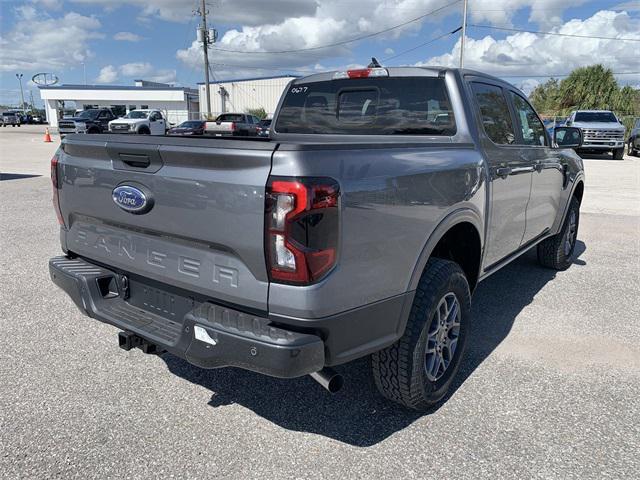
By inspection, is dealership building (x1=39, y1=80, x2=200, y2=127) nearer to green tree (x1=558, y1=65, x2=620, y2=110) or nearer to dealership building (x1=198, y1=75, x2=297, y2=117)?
dealership building (x1=198, y1=75, x2=297, y2=117)

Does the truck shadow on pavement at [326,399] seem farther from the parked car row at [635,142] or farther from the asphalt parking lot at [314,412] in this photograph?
the parked car row at [635,142]

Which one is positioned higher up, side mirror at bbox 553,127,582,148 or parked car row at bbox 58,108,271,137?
parked car row at bbox 58,108,271,137

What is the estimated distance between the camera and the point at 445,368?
10.2 feet

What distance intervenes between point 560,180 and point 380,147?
3400 millimetres

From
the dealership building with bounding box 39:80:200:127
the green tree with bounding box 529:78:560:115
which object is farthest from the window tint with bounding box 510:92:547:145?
the dealership building with bounding box 39:80:200:127

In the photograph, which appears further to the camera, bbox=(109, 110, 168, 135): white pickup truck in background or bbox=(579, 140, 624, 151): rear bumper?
bbox=(109, 110, 168, 135): white pickup truck in background

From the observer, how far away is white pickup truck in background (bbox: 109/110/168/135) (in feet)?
96.9

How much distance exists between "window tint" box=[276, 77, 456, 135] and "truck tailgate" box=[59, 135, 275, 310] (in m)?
1.73

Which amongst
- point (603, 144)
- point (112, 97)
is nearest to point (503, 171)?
point (603, 144)

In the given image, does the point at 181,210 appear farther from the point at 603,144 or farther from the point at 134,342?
the point at 603,144

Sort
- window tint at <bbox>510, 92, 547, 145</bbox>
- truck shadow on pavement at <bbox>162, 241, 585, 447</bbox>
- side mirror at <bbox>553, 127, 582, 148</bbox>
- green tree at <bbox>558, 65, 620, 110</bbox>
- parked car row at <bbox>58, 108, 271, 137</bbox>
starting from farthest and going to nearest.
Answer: green tree at <bbox>558, 65, 620, 110</bbox> < parked car row at <bbox>58, 108, 271, 137</bbox> < side mirror at <bbox>553, 127, 582, 148</bbox> < window tint at <bbox>510, 92, 547, 145</bbox> < truck shadow on pavement at <bbox>162, 241, 585, 447</bbox>

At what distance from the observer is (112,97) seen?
63.7 meters

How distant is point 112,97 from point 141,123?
124 feet

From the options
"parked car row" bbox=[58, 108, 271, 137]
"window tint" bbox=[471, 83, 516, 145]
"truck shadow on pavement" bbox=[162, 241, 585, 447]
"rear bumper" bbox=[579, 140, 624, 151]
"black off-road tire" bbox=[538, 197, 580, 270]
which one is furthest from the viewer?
"parked car row" bbox=[58, 108, 271, 137]
